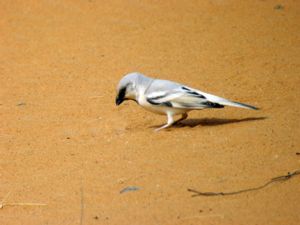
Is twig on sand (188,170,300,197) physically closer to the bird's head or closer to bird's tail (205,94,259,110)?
bird's tail (205,94,259,110)

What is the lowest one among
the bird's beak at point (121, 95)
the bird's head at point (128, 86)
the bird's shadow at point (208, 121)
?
the bird's shadow at point (208, 121)

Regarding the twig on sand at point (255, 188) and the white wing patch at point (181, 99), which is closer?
the twig on sand at point (255, 188)

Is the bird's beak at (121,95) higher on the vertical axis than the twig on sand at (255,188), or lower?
lower

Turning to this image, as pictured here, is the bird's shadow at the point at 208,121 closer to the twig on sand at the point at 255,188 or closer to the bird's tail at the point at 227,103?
the bird's tail at the point at 227,103

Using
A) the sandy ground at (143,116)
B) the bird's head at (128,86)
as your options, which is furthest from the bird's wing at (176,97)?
the sandy ground at (143,116)

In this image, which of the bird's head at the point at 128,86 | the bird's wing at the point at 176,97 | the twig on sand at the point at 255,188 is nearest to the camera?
the twig on sand at the point at 255,188

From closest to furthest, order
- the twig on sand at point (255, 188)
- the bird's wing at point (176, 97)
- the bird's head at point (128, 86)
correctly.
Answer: the twig on sand at point (255, 188)
the bird's wing at point (176, 97)
the bird's head at point (128, 86)

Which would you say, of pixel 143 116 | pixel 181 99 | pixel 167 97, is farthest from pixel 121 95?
pixel 143 116

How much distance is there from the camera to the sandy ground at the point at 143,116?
7406mm

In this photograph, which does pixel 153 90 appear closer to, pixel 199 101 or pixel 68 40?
pixel 199 101

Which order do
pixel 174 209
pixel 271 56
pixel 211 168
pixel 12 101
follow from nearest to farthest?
1. pixel 174 209
2. pixel 211 168
3. pixel 12 101
4. pixel 271 56

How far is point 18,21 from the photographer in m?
13.2

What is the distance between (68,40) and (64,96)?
194cm

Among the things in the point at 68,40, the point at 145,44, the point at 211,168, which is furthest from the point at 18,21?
the point at 211,168
